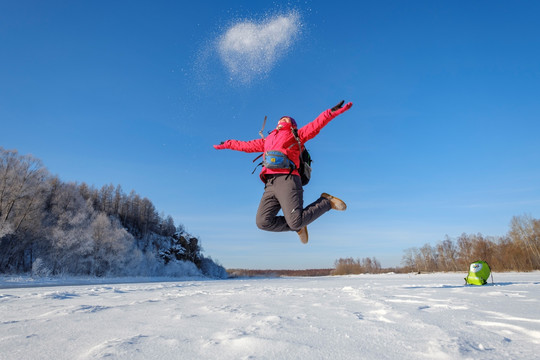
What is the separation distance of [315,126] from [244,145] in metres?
1.26

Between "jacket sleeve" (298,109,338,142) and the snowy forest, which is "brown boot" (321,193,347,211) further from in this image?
the snowy forest

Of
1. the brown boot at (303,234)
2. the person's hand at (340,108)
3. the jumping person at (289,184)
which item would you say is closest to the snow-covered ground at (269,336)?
the brown boot at (303,234)

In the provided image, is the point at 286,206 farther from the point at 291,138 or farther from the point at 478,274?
the point at 478,274

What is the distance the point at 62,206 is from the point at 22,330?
40292 mm

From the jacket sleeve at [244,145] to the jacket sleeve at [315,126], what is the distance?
2.47 ft

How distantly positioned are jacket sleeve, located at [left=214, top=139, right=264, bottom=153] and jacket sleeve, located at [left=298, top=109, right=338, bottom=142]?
753 millimetres

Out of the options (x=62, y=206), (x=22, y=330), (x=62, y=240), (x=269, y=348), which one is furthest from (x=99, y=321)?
(x=62, y=206)

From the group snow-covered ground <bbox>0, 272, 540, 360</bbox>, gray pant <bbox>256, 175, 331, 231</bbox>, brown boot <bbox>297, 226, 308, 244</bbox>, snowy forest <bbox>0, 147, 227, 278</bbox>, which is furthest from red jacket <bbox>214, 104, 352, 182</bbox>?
snowy forest <bbox>0, 147, 227, 278</bbox>

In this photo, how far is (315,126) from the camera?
4.14m

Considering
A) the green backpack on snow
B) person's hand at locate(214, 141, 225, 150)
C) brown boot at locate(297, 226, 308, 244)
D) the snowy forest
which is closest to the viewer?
brown boot at locate(297, 226, 308, 244)

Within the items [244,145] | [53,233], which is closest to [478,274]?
[244,145]

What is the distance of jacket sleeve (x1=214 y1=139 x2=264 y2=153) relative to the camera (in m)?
4.70

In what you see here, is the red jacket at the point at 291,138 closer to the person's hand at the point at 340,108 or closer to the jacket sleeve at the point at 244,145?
the person's hand at the point at 340,108

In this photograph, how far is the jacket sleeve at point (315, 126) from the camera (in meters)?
4.09
